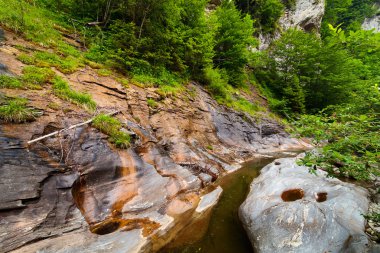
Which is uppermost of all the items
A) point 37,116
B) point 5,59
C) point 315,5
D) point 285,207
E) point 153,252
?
point 315,5

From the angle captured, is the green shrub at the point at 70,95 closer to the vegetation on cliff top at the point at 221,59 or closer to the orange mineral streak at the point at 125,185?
the vegetation on cliff top at the point at 221,59

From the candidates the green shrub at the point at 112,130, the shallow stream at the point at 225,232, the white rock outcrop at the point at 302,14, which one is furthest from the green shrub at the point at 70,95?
the white rock outcrop at the point at 302,14

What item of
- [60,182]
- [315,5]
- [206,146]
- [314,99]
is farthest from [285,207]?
[315,5]

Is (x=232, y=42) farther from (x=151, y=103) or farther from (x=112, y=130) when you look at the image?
(x=112, y=130)

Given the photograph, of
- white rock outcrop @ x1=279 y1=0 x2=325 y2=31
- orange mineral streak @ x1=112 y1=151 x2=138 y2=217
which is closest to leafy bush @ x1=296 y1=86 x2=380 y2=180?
orange mineral streak @ x1=112 y1=151 x2=138 y2=217

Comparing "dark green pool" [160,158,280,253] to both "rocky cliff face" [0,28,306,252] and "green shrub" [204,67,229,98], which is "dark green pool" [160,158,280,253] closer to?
"rocky cliff face" [0,28,306,252]

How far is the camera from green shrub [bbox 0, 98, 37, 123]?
528cm

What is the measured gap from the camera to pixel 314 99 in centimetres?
2162

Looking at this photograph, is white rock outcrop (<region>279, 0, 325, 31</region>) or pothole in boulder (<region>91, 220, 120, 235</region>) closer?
pothole in boulder (<region>91, 220, 120, 235</region>)

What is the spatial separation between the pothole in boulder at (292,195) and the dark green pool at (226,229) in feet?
5.08

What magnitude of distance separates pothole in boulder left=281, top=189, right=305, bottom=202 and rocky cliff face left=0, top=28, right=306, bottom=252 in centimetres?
243

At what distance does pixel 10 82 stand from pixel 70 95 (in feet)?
5.38

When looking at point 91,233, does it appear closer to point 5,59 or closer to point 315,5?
point 5,59

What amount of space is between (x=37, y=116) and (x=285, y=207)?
7219mm
